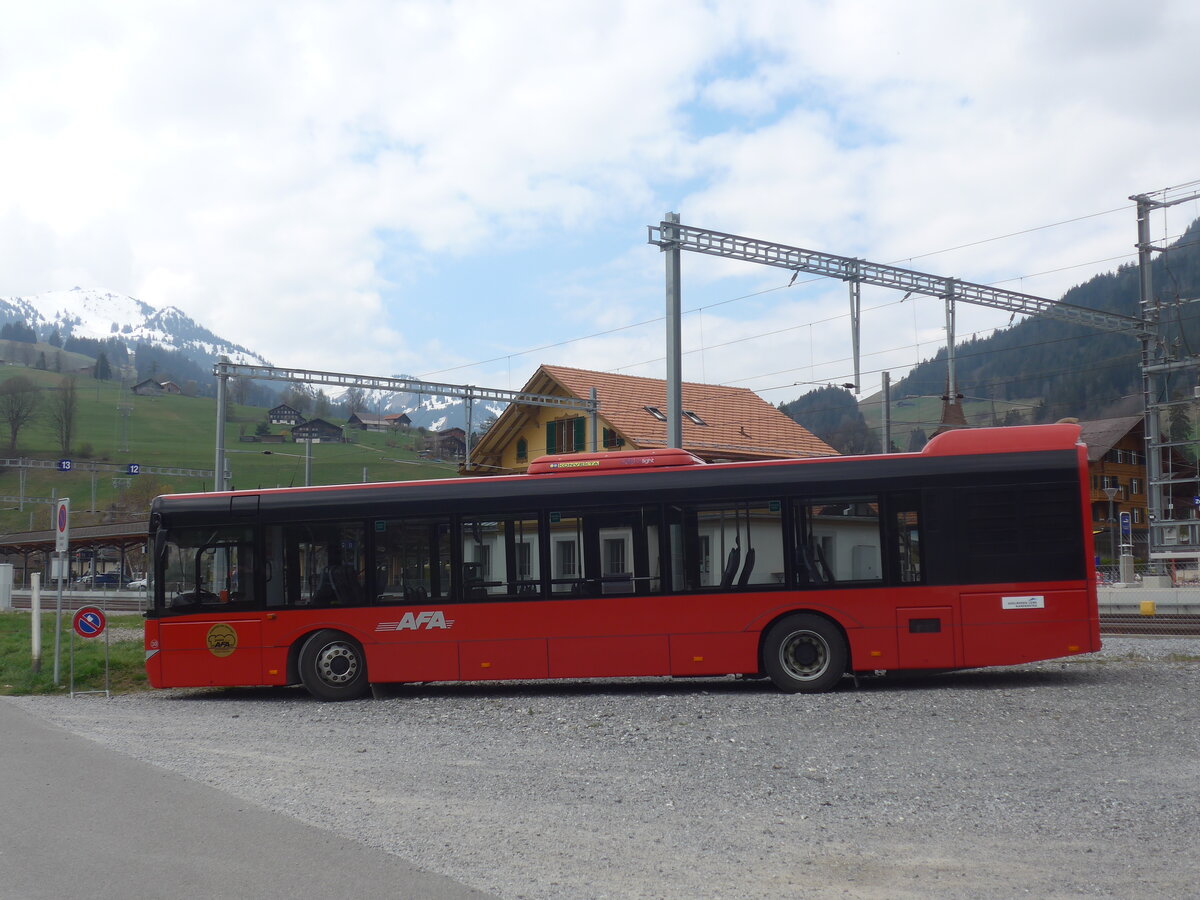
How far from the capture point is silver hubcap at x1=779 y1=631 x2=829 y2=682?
13727mm

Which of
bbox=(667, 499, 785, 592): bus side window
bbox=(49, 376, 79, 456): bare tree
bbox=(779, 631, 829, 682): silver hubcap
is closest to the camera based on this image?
bbox=(779, 631, 829, 682): silver hubcap

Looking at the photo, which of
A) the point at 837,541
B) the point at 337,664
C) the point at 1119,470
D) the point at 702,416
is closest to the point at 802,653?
the point at 837,541

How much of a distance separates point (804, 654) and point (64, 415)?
97297mm

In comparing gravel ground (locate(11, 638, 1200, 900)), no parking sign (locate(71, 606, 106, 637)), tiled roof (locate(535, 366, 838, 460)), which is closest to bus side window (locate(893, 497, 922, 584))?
gravel ground (locate(11, 638, 1200, 900))

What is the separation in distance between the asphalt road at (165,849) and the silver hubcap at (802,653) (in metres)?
7.08

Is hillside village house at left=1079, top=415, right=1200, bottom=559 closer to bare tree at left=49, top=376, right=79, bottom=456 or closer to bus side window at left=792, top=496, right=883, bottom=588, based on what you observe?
bus side window at left=792, top=496, right=883, bottom=588

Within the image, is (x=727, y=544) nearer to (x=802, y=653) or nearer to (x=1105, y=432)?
(x=802, y=653)

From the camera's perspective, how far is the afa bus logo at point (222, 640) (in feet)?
48.8

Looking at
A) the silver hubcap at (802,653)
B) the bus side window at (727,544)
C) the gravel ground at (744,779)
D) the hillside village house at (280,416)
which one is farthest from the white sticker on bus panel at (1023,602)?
the hillside village house at (280,416)

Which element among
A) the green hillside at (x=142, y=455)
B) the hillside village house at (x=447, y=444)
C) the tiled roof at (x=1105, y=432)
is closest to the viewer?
the hillside village house at (x=447, y=444)

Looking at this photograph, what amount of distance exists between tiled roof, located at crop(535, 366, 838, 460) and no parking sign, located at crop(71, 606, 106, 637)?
30058mm

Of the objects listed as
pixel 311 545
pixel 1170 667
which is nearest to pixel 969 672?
pixel 1170 667

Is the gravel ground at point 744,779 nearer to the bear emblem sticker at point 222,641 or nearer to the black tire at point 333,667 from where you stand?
the black tire at point 333,667

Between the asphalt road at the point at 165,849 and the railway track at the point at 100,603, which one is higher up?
the railway track at the point at 100,603
